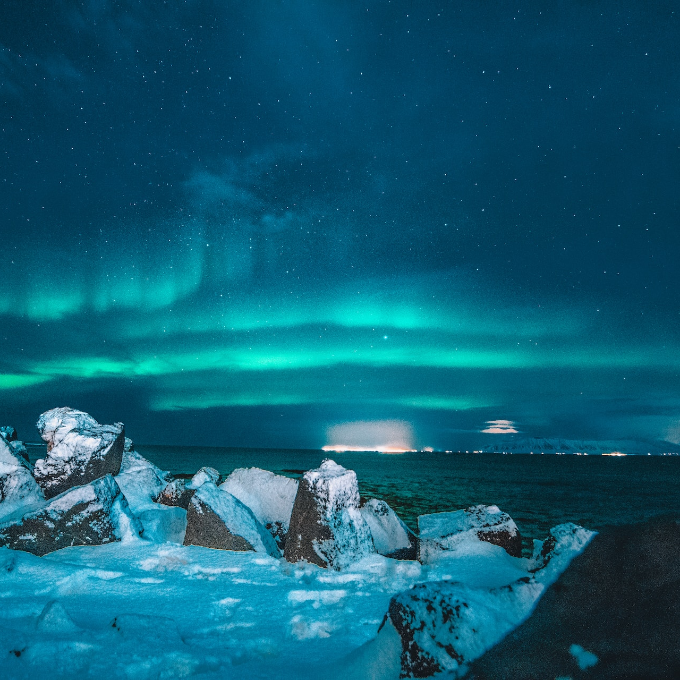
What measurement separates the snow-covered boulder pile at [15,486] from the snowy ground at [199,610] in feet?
9.98

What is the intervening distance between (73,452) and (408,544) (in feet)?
22.5

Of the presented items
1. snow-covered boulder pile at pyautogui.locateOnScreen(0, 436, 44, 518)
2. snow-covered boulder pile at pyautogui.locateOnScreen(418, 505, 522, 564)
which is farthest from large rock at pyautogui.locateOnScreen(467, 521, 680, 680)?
snow-covered boulder pile at pyautogui.locateOnScreen(0, 436, 44, 518)

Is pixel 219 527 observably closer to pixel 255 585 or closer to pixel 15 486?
pixel 255 585

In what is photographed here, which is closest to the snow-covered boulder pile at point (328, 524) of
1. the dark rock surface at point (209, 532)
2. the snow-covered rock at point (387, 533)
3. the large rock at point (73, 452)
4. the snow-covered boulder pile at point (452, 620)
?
the snow-covered rock at point (387, 533)

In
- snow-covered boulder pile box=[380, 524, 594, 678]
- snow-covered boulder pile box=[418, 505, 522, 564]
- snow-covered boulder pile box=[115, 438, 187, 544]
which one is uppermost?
snow-covered boulder pile box=[380, 524, 594, 678]

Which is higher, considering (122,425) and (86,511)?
(122,425)

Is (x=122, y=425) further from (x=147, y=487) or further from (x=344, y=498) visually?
(x=344, y=498)

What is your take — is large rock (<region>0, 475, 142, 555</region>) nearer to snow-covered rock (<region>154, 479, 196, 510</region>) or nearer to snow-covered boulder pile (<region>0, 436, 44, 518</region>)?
snow-covered boulder pile (<region>0, 436, 44, 518</region>)

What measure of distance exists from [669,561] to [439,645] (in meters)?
1.81

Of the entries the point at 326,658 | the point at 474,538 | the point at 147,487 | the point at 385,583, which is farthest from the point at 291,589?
the point at 147,487

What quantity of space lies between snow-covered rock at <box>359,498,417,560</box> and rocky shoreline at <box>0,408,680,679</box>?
0.07ft

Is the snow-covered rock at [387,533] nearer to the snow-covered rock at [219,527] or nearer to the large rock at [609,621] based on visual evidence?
the snow-covered rock at [219,527]

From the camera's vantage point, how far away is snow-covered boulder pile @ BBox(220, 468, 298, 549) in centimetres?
756

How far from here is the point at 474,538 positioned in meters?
5.34
